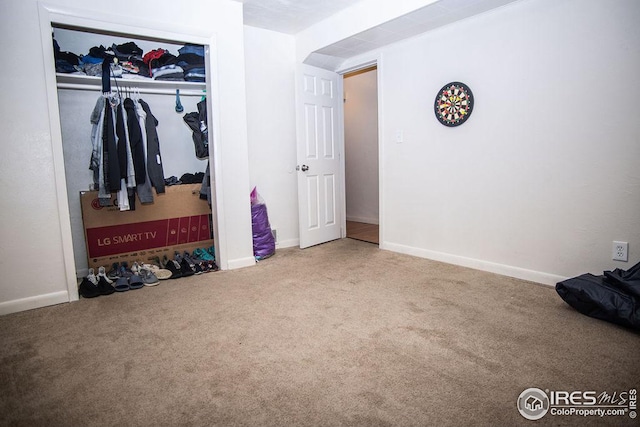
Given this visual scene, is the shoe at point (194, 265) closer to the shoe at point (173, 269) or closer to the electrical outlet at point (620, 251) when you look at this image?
the shoe at point (173, 269)

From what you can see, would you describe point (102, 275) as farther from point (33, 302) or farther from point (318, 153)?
point (318, 153)

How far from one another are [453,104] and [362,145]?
→ 2.45 metres

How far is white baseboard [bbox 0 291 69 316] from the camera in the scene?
249cm

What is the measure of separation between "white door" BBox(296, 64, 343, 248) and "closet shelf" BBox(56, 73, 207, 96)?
1104 millimetres

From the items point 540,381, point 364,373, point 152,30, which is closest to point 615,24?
point 540,381

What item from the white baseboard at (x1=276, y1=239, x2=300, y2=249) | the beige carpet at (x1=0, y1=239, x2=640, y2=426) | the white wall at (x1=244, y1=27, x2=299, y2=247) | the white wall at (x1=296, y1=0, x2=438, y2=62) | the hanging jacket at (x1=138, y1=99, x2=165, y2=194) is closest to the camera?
the beige carpet at (x1=0, y1=239, x2=640, y2=426)

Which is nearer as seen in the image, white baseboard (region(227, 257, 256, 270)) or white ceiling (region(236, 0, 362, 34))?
white ceiling (region(236, 0, 362, 34))

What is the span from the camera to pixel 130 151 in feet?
10.6

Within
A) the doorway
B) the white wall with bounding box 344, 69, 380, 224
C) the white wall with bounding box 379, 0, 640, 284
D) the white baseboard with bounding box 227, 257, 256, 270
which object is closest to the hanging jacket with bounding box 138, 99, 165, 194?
the white baseboard with bounding box 227, 257, 256, 270

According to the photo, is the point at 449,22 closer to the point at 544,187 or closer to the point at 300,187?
the point at 544,187

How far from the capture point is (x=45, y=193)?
2574 mm

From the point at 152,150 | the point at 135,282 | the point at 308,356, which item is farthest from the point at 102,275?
the point at 308,356

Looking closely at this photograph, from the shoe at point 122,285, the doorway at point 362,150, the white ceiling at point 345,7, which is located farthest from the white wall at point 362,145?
the shoe at point 122,285

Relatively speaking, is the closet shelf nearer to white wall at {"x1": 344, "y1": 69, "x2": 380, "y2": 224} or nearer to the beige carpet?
the beige carpet
